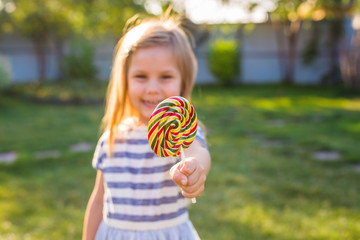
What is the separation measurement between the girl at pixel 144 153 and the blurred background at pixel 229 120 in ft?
1.71

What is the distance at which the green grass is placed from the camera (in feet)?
9.18

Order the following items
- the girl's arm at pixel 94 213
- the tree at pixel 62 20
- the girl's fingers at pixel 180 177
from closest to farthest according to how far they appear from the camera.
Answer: the girl's fingers at pixel 180 177
the girl's arm at pixel 94 213
the tree at pixel 62 20

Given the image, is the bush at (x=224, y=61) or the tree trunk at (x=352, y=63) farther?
the bush at (x=224, y=61)

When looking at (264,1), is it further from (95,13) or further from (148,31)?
(148,31)

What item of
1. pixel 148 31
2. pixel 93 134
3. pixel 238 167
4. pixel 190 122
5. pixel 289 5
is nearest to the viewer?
pixel 190 122

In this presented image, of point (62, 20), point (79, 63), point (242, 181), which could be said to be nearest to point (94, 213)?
point (242, 181)

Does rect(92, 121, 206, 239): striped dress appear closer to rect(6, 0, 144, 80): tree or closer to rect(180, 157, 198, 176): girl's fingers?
rect(180, 157, 198, 176): girl's fingers

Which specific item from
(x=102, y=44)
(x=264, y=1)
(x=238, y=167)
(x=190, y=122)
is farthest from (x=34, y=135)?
(x=102, y=44)

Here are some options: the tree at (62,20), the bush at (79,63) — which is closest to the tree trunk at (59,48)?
the tree at (62,20)

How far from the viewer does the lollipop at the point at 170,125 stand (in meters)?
1.08

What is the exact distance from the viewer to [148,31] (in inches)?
57.9

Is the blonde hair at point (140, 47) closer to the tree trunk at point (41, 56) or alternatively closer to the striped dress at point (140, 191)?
the striped dress at point (140, 191)

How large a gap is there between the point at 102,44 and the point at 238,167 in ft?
39.4

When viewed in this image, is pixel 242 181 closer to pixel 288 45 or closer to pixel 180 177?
pixel 180 177
